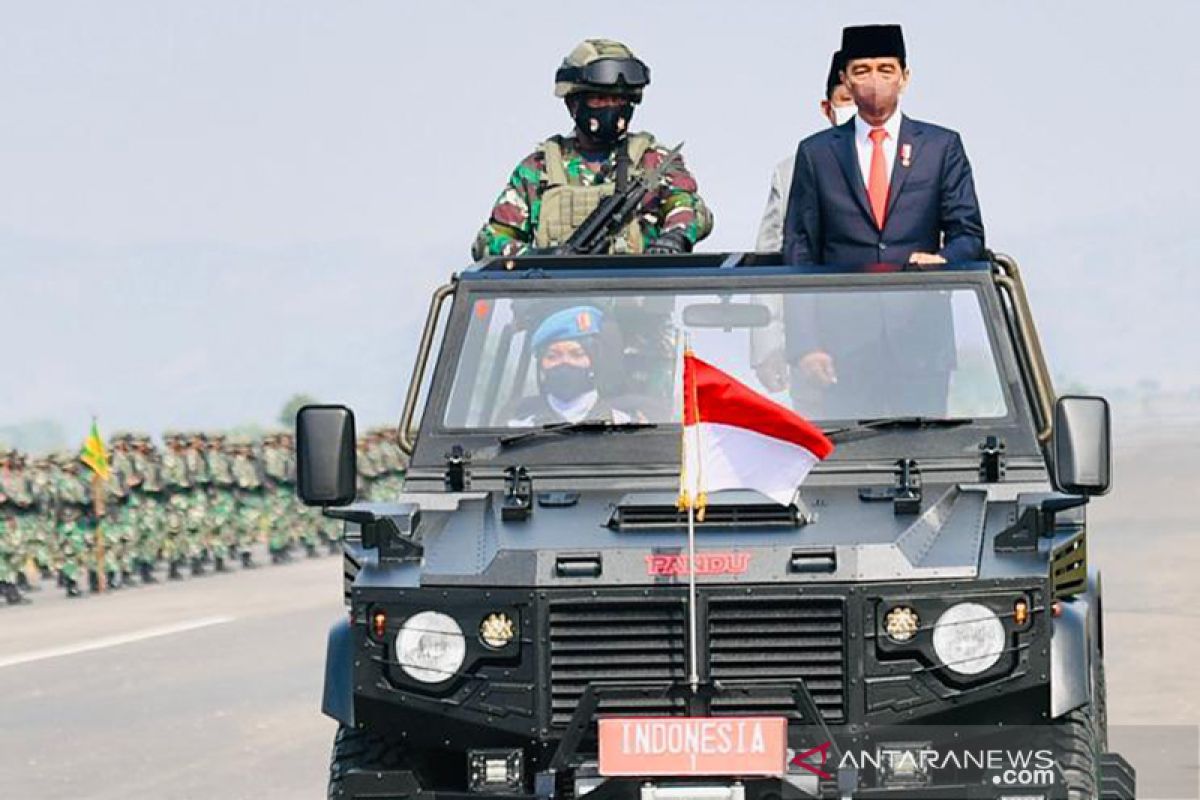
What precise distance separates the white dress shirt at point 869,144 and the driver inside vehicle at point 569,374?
112 cm

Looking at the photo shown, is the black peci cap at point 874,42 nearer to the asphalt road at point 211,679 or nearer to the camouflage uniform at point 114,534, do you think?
the asphalt road at point 211,679

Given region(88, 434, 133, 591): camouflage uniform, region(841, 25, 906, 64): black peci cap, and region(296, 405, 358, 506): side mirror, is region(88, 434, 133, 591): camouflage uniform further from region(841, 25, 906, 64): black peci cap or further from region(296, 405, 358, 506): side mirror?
region(296, 405, 358, 506): side mirror

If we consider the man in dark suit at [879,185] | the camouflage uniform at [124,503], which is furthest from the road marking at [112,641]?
the man in dark suit at [879,185]

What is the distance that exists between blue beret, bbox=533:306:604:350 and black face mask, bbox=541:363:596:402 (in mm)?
102

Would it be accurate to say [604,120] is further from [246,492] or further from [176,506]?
[246,492]

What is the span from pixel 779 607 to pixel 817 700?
0.84ft

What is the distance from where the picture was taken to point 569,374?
30.1ft

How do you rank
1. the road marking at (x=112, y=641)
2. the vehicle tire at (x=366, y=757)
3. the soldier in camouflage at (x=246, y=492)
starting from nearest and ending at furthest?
1. the vehicle tire at (x=366, y=757)
2. the road marking at (x=112, y=641)
3. the soldier in camouflage at (x=246, y=492)

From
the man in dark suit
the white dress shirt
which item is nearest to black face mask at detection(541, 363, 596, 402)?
the man in dark suit

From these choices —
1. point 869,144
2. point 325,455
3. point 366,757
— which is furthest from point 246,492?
point 366,757

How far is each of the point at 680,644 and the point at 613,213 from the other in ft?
9.97

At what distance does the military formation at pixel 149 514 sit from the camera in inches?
1226

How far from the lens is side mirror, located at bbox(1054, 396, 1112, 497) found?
816 cm

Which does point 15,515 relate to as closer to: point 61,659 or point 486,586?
point 61,659
